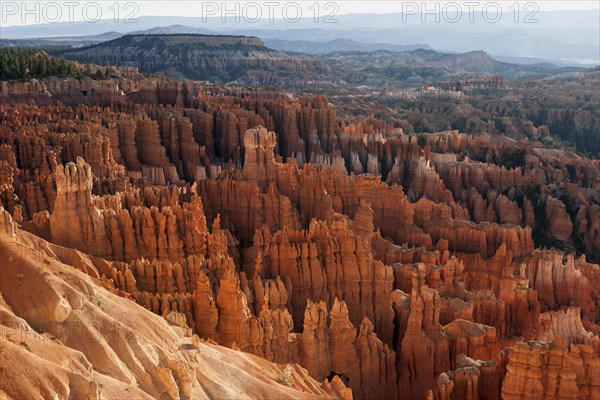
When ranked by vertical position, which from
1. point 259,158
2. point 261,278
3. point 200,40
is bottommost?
point 261,278

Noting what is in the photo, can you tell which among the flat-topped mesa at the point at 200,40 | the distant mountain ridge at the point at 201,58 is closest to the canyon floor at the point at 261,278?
the distant mountain ridge at the point at 201,58

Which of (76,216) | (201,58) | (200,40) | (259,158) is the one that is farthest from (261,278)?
(200,40)

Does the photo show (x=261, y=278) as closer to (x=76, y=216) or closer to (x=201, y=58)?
(x=76, y=216)

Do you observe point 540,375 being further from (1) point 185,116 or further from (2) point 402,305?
(1) point 185,116

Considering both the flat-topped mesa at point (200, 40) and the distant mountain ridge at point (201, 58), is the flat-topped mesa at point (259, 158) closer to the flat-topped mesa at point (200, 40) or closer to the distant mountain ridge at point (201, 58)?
the distant mountain ridge at point (201, 58)

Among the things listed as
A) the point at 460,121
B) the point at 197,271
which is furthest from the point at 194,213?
the point at 460,121
